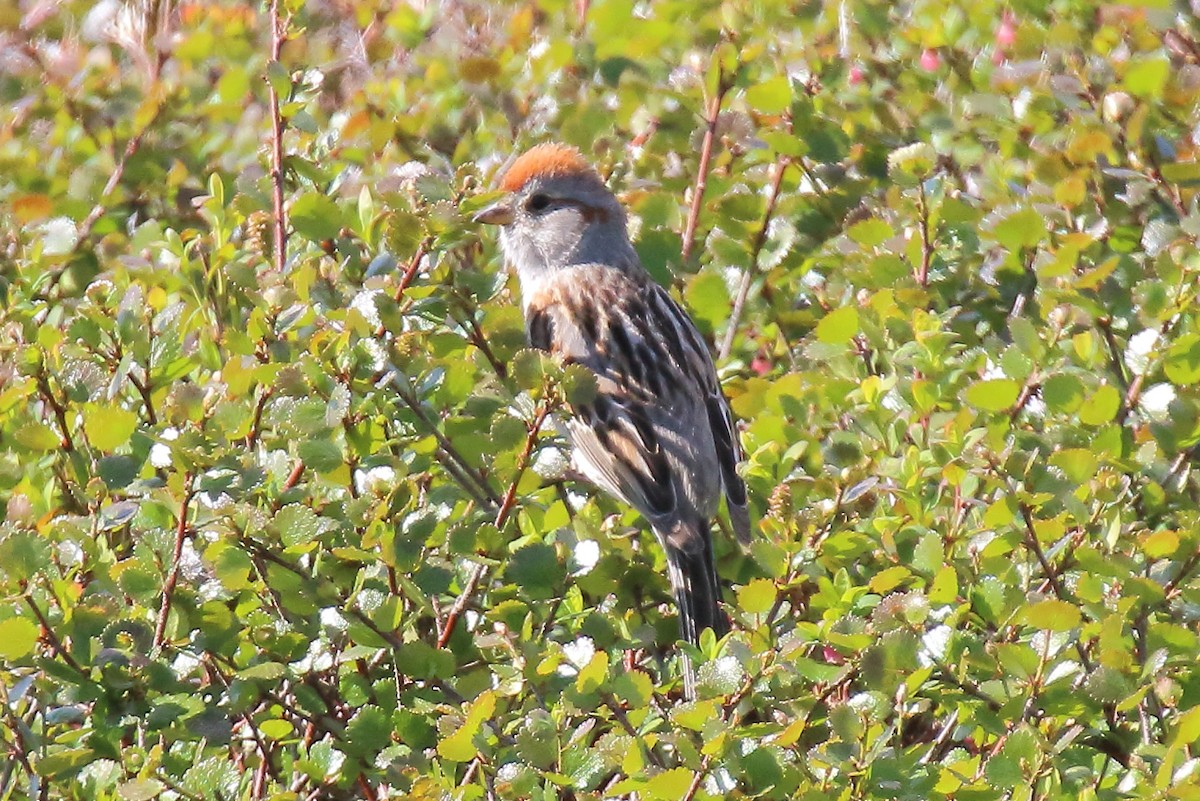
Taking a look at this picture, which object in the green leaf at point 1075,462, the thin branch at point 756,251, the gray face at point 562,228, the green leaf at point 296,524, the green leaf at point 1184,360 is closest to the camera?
the green leaf at point 296,524

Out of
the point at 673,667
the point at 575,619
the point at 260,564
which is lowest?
the point at 673,667

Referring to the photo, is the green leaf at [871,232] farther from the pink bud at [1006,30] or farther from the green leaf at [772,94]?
the pink bud at [1006,30]

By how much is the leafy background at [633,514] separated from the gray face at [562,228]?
47 centimetres

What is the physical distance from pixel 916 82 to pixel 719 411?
0.98m

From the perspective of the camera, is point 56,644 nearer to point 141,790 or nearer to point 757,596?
point 141,790

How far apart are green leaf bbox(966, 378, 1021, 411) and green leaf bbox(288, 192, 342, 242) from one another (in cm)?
116

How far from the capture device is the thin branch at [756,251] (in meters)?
3.80

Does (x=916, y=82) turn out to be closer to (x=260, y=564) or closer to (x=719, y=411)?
(x=719, y=411)

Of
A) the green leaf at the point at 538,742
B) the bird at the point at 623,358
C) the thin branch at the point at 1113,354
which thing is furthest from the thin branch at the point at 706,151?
the green leaf at the point at 538,742

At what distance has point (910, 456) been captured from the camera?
2846mm

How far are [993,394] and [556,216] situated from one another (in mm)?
2108

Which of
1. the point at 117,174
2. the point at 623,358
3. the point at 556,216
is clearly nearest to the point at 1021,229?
the point at 623,358

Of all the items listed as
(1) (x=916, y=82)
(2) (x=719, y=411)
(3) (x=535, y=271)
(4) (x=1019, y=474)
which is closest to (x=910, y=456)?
(4) (x=1019, y=474)

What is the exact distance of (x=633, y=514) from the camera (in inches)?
152
